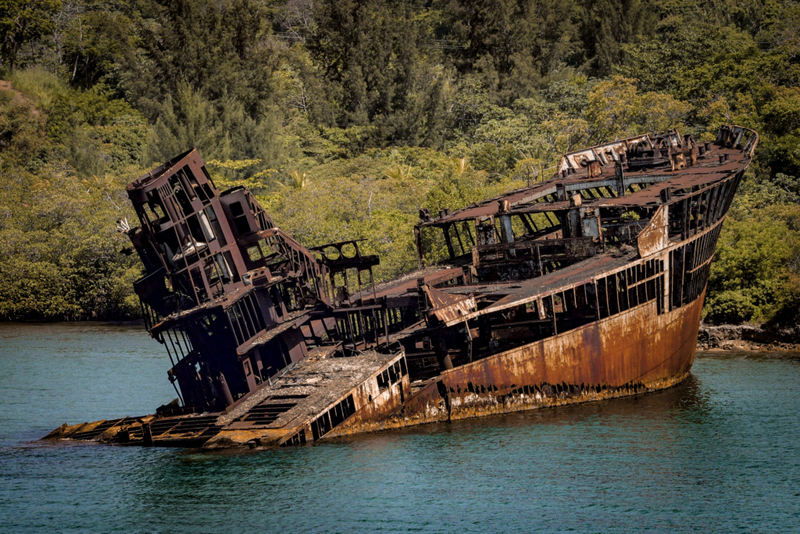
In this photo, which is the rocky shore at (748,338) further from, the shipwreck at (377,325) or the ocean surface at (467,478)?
the ocean surface at (467,478)

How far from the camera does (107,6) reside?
10206cm

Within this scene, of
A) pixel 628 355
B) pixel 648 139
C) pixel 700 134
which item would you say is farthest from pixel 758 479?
pixel 700 134

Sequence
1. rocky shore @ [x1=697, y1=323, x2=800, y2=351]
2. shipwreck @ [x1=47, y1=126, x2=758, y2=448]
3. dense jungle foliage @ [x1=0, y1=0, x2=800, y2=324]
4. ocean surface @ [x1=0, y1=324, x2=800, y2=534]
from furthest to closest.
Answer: dense jungle foliage @ [x1=0, y1=0, x2=800, y2=324] → rocky shore @ [x1=697, y1=323, x2=800, y2=351] → shipwreck @ [x1=47, y1=126, x2=758, y2=448] → ocean surface @ [x1=0, y1=324, x2=800, y2=534]

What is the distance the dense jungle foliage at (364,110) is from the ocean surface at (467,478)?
15920 millimetres

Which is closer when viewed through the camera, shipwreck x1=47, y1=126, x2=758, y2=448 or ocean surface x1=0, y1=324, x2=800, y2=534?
ocean surface x1=0, y1=324, x2=800, y2=534

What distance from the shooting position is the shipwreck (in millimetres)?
28453

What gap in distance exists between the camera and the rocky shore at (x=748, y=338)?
4178cm

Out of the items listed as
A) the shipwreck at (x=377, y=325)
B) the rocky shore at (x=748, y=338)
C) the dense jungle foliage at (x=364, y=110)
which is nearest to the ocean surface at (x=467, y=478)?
the shipwreck at (x=377, y=325)

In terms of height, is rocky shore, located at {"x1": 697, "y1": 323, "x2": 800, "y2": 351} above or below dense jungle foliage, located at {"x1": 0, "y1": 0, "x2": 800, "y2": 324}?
below

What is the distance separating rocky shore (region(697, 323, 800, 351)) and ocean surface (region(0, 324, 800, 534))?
9.55 m

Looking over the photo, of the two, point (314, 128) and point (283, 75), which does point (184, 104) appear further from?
point (283, 75)

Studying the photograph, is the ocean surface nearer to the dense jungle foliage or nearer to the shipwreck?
the shipwreck

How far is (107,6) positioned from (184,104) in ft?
118

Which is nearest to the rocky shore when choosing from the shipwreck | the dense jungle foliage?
the dense jungle foliage
